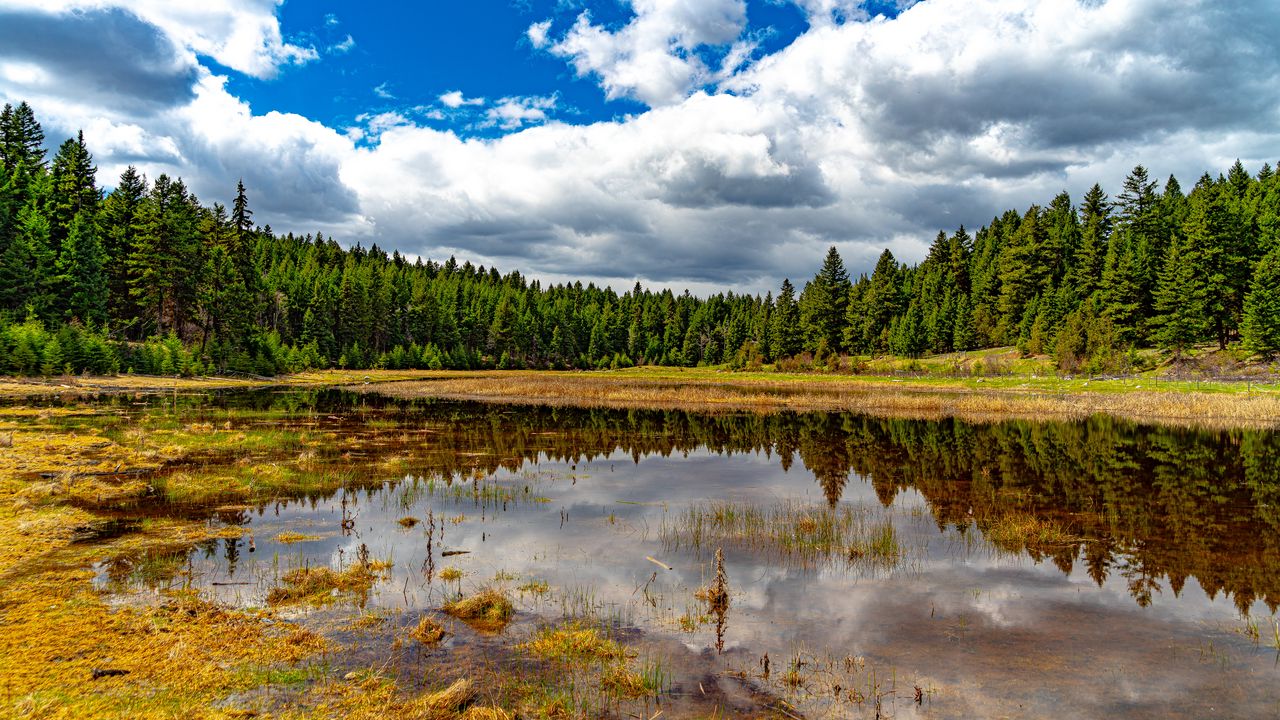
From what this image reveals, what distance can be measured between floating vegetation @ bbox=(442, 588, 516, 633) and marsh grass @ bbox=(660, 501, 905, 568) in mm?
5555

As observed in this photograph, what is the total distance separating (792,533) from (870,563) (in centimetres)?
250

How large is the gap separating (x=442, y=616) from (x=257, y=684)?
10.3ft

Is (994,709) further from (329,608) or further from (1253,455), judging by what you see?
(1253,455)

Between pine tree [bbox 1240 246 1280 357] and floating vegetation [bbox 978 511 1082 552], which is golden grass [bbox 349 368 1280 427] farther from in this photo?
floating vegetation [bbox 978 511 1082 552]

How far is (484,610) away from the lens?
11117 mm

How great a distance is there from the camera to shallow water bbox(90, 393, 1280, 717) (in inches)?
368

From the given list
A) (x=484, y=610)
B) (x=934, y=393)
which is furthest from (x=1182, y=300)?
(x=484, y=610)

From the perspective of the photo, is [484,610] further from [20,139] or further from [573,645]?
[20,139]

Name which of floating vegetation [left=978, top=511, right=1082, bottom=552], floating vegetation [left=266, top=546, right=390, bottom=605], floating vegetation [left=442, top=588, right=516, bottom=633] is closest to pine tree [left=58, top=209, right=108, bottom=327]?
floating vegetation [left=266, top=546, right=390, bottom=605]

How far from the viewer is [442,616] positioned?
431 inches

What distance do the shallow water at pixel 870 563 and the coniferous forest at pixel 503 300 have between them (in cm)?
5163

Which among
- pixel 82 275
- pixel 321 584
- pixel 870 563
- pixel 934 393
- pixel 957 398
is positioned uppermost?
pixel 82 275

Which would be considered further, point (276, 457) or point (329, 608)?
point (276, 457)

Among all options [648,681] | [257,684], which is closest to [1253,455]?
[648,681]
